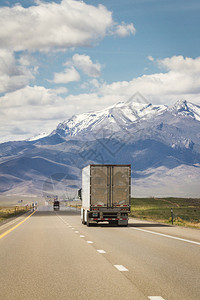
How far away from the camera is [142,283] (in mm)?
9734

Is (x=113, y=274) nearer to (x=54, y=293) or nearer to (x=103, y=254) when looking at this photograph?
(x=54, y=293)

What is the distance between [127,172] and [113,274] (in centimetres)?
1924

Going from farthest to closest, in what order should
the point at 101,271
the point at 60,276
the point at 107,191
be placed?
the point at 107,191 → the point at 101,271 → the point at 60,276

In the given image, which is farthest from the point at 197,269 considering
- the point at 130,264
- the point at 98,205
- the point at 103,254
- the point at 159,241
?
the point at 98,205

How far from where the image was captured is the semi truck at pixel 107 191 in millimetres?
29812

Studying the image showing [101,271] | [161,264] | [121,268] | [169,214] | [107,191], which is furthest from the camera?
[169,214]

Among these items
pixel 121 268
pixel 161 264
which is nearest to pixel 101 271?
pixel 121 268

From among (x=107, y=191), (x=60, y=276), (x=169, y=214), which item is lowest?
(x=60, y=276)

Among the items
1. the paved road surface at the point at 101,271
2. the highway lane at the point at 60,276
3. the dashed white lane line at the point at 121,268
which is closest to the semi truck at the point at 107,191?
the paved road surface at the point at 101,271

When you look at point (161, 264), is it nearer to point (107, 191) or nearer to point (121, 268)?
point (121, 268)

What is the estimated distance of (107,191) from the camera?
98.2 feet

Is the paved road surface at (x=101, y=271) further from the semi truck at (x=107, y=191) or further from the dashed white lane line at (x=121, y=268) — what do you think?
the semi truck at (x=107, y=191)

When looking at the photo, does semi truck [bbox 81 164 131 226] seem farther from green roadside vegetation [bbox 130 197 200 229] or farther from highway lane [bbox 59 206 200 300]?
highway lane [bbox 59 206 200 300]

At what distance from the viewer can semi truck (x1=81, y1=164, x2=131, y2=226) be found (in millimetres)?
29812
